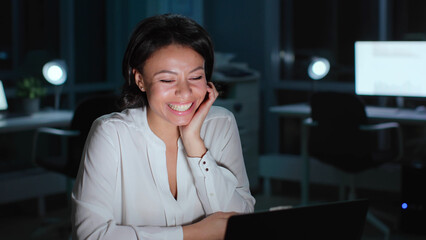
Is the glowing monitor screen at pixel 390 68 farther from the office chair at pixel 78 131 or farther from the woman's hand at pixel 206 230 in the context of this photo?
the woman's hand at pixel 206 230

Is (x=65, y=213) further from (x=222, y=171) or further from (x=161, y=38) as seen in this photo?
(x=161, y=38)

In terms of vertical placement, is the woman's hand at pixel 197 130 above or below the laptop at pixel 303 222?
above

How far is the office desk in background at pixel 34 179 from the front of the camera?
13.4 ft

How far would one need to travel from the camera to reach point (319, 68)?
4602 millimetres

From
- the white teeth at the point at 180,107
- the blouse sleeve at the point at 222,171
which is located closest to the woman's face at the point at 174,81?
the white teeth at the point at 180,107

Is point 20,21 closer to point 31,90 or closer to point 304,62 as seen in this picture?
point 31,90

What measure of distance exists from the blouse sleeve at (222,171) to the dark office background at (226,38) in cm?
346

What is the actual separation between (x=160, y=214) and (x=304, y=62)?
3.90 metres

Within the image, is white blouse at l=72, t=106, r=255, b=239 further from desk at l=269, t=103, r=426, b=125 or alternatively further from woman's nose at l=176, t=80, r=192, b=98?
desk at l=269, t=103, r=426, b=125

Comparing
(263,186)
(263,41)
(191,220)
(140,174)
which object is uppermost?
(263,41)

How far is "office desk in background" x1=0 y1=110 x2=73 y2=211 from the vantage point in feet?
13.4

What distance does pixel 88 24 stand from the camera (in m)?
5.55

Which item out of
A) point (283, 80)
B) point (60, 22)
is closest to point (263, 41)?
point (283, 80)

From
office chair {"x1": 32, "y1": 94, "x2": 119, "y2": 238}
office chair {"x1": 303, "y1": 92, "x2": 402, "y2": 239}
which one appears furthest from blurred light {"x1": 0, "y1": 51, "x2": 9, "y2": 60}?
office chair {"x1": 303, "y1": 92, "x2": 402, "y2": 239}
